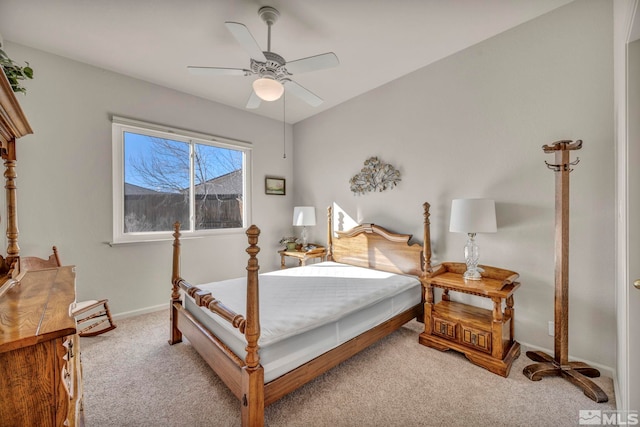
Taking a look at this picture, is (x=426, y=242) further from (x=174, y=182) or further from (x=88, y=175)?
(x=88, y=175)

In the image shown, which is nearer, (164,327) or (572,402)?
(572,402)

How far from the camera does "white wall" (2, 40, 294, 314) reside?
267cm

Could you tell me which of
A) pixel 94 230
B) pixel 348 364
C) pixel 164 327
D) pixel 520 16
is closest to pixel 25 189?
pixel 94 230

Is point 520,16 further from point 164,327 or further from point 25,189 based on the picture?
point 25,189

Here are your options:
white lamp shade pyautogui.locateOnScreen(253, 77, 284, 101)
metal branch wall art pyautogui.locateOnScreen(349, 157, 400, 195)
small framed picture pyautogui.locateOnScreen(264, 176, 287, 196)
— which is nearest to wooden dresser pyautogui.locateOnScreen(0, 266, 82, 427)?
white lamp shade pyautogui.locateOnScreen(253, 77, 284, 101)

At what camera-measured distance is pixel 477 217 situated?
2322 millimetres

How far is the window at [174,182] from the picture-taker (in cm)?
325

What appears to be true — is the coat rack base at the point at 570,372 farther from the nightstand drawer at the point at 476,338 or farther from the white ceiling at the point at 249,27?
the white ceiling at the point at 249,27

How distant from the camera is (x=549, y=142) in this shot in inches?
90.3

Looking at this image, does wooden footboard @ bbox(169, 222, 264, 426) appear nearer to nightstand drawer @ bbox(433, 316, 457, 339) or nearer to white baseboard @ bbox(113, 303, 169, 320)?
nightstand drawer @ bbox(433, 316, 457, 339)

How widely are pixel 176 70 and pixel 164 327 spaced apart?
2.90m

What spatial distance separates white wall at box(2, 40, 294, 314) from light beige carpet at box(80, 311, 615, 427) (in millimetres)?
976

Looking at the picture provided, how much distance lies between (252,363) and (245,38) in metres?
2.09

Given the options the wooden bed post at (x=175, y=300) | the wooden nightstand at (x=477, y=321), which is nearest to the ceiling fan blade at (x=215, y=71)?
the wooden bed post at (x=175, y=300)
